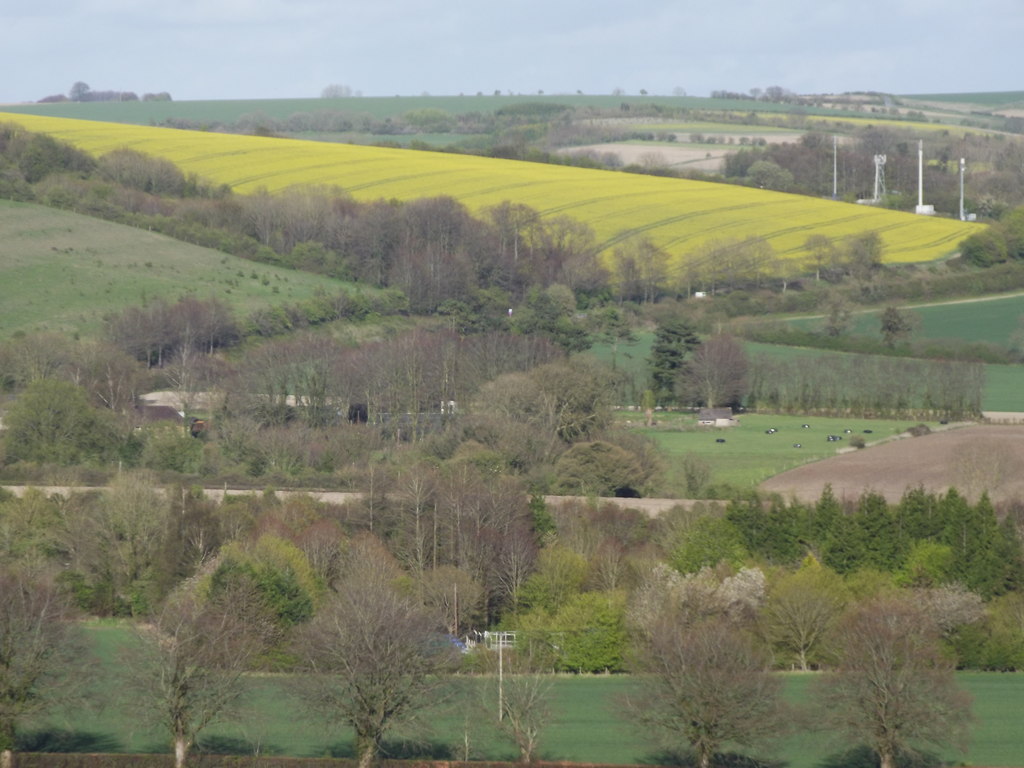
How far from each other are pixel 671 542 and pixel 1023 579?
881 cm

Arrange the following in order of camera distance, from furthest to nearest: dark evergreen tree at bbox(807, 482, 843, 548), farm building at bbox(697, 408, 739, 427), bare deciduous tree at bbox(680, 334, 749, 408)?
bare deciduous tree at bbox(680, 334, 749, 408) < farm building at bbox(697, 408, 739, 427) < dark evergreen tree at bbox(807, 482, 843, 548)

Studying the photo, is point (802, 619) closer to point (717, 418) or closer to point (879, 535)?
point (879, 535)

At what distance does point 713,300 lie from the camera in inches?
3745

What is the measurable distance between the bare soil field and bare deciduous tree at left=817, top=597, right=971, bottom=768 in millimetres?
20263

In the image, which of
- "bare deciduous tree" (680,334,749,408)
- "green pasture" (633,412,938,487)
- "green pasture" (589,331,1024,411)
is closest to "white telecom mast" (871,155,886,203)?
"green pasture" (589,331,1024,411)

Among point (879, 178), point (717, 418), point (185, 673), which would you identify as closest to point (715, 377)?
point (717, 418)

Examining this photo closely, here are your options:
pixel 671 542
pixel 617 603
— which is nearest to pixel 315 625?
pixel 617 603

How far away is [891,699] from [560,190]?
3405 inches

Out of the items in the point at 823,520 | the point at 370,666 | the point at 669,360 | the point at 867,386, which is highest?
the point at 370,666

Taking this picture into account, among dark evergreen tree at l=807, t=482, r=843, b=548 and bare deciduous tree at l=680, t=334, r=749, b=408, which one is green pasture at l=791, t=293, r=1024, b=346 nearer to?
bare deciduous tree at l=680, t=334, r=749, b=408

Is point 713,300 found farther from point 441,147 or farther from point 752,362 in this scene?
point 441,147

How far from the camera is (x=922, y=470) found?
59.2m

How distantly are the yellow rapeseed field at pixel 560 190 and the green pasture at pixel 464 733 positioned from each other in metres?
68.3

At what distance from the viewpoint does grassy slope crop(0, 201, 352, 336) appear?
83.3 metres
